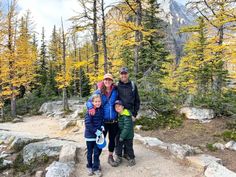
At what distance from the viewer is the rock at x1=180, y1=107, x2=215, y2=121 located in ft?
33.9

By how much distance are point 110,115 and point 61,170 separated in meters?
1.54

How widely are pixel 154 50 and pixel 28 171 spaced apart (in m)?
12.1

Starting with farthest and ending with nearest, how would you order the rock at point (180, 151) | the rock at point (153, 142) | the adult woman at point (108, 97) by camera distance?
the rock at point (153, 142), the rock at point (180, 151), the adult woman at point (108, 97)

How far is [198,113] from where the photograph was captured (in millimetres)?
10516

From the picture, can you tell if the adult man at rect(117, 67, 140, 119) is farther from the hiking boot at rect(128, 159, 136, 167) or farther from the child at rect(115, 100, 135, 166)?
the hiking boot at rect(128, 159, 136, 167)

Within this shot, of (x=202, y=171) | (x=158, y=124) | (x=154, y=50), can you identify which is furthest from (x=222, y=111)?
(x=154, y=50)

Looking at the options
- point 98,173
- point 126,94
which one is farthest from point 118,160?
point 126,94

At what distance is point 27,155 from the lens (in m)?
7.05

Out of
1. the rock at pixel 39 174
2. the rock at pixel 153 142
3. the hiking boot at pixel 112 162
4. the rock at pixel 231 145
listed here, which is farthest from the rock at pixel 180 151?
the rock at pixel 39 174

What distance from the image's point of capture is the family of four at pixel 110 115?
Answer: 5342 mm

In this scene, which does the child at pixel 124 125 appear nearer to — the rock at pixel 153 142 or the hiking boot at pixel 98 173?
the hiking boot at pixel 98 173

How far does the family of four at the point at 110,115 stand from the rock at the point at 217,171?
65.1 inches

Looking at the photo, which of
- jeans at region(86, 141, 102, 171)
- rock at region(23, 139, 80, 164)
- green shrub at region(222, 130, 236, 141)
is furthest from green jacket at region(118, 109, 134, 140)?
green shrub at region(222, 130, 236, 141)

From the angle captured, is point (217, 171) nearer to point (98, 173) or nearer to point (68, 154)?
point (98, 173)
